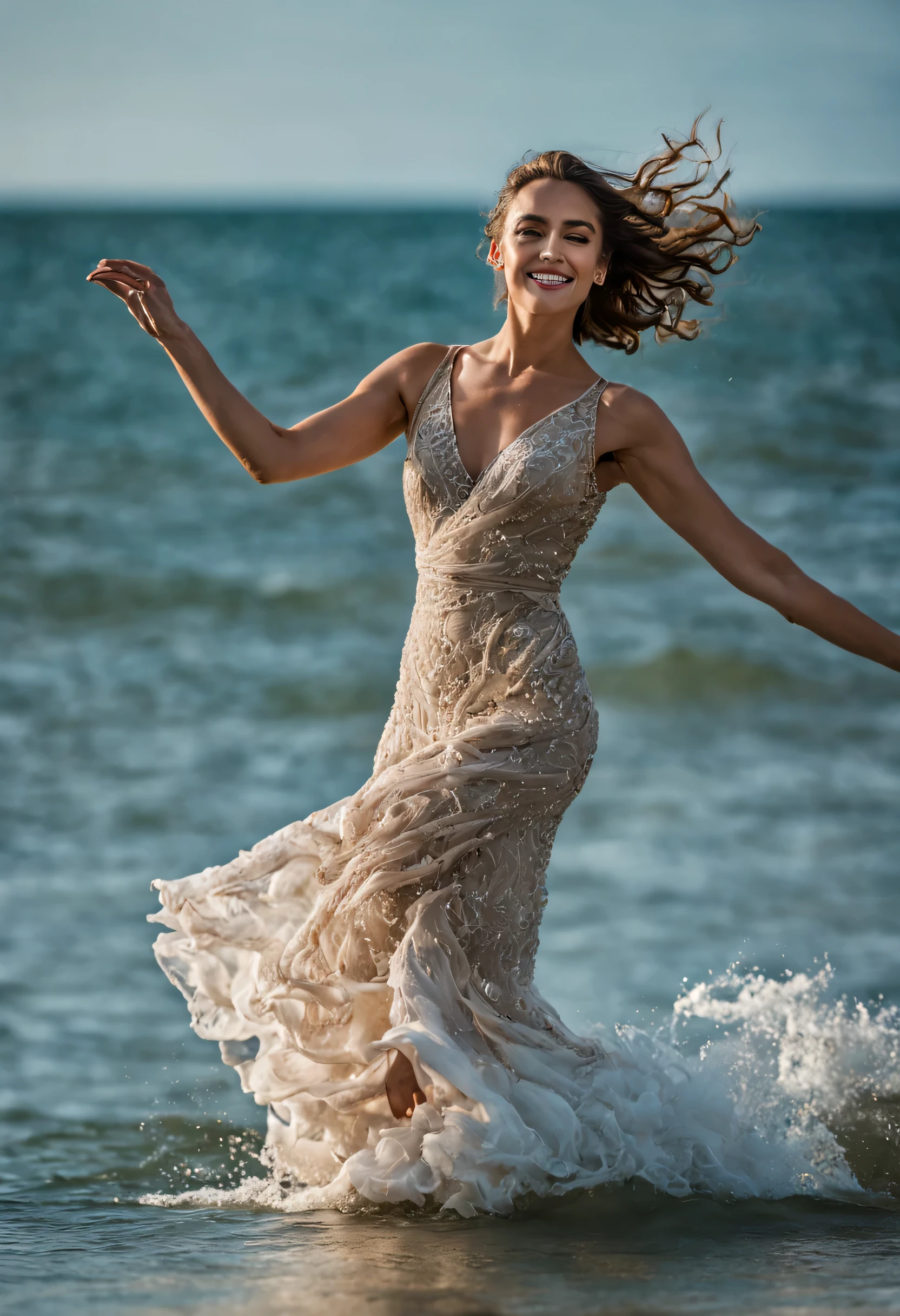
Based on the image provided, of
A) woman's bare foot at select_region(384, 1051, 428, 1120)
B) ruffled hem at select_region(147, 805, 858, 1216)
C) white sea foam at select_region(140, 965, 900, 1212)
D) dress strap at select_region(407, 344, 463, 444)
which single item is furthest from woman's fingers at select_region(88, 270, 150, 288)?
white sea foam at select_region(140, 965, 900, 1212)

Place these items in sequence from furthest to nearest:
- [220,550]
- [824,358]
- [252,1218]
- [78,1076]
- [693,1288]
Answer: [824,358], [220,550], [78,1076], [252,1218], [693,1288]

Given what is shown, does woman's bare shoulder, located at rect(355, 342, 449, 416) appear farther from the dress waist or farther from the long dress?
the dress waist

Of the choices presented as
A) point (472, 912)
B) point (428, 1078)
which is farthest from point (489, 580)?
point (428, 1078)

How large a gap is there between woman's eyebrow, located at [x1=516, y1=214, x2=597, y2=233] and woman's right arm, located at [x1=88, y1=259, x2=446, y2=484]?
14.6 inches

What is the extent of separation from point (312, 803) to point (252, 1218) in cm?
434

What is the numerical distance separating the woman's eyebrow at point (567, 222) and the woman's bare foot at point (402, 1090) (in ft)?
6.19

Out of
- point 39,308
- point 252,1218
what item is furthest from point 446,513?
point 39,308

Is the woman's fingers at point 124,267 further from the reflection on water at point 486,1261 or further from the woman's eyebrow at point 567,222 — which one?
the reflection on water at point 486,1261

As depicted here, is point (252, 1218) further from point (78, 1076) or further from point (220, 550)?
point (220, 550)

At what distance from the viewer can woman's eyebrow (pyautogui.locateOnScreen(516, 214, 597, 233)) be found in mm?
3391

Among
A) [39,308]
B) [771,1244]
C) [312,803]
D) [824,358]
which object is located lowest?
[771,1244]

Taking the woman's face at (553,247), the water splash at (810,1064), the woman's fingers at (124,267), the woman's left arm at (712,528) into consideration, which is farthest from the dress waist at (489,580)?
the water splash at (810,1064)

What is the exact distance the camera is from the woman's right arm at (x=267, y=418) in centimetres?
318

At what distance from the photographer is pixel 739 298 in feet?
65.3
